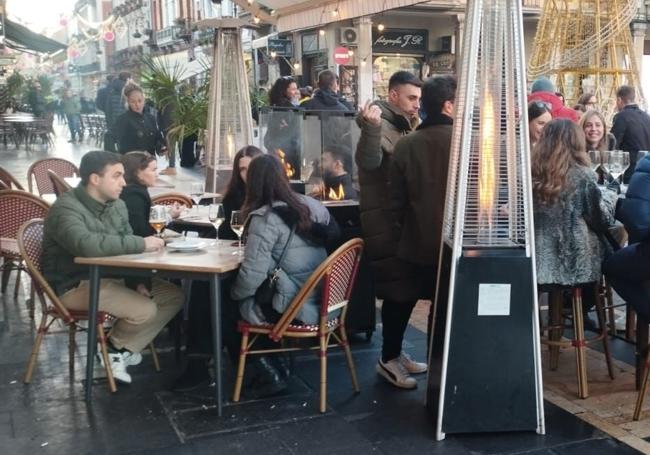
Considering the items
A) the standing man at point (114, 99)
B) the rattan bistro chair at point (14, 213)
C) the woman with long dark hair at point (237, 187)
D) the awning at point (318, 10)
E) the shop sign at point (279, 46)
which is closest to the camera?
the woman with long dark hair at point (237, 187)

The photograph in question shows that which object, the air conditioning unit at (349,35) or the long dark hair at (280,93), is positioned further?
the air conditioning unit at (349,35)

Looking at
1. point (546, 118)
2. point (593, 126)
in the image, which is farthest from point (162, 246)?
point (593, 126)

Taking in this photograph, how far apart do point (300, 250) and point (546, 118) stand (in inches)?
84.7

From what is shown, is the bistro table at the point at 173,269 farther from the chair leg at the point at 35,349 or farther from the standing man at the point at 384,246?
the standing man at the point at 384,246

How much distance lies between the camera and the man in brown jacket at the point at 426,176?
3824 mm

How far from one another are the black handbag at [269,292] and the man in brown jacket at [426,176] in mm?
649

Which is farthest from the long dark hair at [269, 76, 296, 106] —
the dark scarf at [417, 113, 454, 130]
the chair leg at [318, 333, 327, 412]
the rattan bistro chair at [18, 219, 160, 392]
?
the chair leg at [318, 333, 327, 412]

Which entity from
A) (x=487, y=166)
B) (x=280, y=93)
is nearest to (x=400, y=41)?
(x=280, y=93)

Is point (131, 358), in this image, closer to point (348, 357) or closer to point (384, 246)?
point (348, 357)

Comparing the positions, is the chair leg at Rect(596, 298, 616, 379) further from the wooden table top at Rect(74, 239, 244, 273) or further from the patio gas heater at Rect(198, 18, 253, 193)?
the patio gas heater at Rect(198, 18, 253, 193)

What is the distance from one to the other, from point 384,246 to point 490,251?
0.86 m

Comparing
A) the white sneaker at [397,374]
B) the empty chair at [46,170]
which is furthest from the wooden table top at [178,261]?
the empty chair at [46,170]

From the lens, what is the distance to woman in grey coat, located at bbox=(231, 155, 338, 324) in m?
3.63

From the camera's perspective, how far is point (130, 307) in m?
4.02
